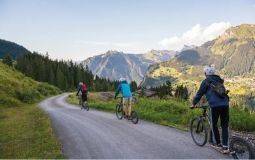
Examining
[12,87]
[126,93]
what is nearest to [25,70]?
[12,87]

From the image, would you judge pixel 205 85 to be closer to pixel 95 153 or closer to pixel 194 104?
pixel 194 104

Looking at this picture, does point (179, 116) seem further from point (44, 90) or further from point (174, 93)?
point (44, 90)

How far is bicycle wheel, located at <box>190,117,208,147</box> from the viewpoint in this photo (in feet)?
44.2

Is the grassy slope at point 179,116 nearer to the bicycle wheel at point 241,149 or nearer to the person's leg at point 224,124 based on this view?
the person's leg at point 224,124

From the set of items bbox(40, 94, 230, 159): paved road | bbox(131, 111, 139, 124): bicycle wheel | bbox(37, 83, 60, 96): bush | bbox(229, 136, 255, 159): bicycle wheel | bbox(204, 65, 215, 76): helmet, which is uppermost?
bbox(37, 83, 60, 96): bush

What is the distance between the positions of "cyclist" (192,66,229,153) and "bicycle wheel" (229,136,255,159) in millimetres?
650

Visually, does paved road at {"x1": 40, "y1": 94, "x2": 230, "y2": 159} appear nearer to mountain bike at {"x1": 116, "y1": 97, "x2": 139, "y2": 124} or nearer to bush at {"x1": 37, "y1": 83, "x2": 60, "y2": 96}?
mountain bike at {"x1": 116, "y1": 97, "x2": 139, "y2": 124}

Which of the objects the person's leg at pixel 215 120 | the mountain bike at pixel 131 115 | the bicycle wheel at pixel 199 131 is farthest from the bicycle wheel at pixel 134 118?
the person's leg at pixel 215 120

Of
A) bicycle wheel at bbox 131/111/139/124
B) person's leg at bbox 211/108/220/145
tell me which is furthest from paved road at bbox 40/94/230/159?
bicycle wheel at bbox 131/111/139/124

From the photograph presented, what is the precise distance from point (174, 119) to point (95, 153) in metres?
9.57

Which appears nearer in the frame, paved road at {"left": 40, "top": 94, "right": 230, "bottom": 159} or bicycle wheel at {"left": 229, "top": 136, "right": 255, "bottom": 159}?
bicycle wheel at {"left": 229, "top": 136, "right": 255, "bottom": 159}

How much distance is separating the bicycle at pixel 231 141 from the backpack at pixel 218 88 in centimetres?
111

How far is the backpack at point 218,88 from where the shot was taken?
485 inches

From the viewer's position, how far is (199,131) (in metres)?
14.1
